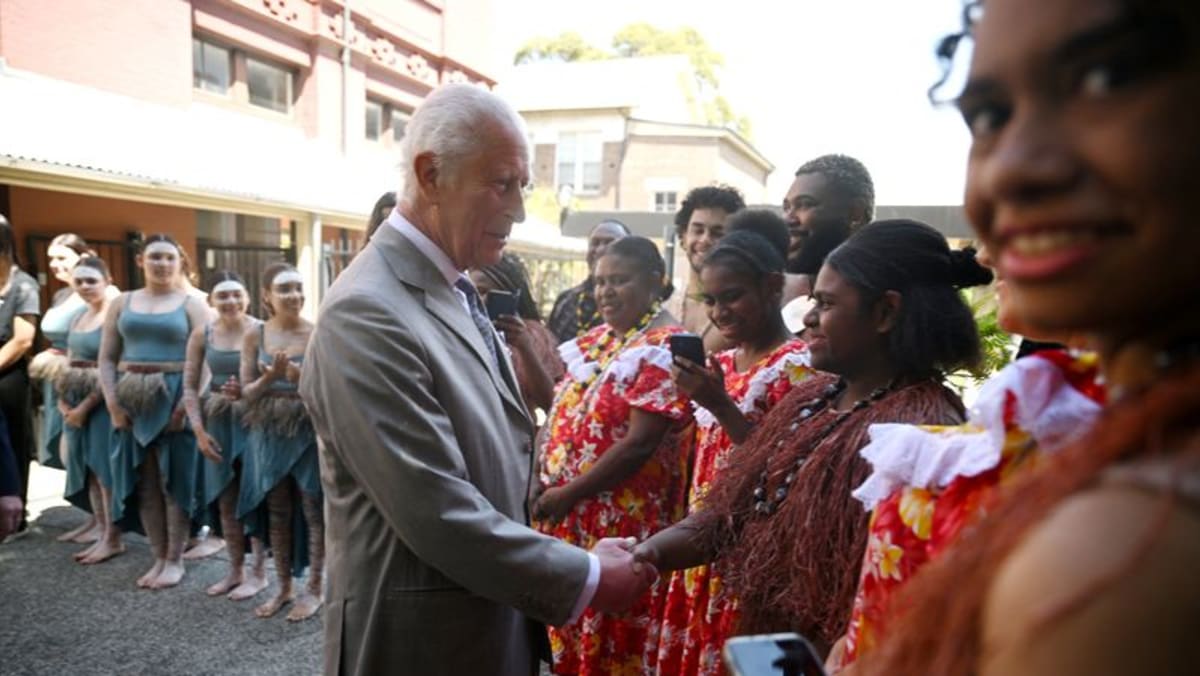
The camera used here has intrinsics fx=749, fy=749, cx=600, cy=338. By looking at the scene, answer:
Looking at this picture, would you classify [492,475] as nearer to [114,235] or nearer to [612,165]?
[114,235]

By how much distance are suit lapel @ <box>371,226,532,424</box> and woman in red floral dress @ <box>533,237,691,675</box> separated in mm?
884

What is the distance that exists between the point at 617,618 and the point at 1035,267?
2.81m

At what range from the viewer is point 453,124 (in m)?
2.01

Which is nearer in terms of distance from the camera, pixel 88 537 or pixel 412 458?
pixel 412 458

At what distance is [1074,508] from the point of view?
0.50 meters

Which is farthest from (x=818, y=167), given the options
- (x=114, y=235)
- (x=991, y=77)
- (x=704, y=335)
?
(x=114, y=235)

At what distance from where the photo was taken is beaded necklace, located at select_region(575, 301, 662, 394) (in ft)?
10.7

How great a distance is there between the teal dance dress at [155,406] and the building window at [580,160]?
22.4 metres

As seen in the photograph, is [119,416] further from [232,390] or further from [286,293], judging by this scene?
[286,293]

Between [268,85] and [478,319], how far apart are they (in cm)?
A: 1318

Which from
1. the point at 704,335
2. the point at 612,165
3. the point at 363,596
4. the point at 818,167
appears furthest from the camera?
the point at 612,165

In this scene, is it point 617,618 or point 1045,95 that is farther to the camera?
point 617,618

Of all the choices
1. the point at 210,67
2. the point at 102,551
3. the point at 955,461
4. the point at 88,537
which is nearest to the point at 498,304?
the point at 955,461

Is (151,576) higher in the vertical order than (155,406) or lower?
lower
